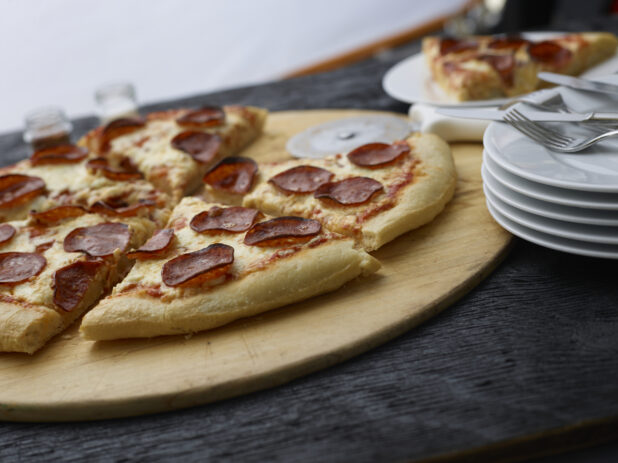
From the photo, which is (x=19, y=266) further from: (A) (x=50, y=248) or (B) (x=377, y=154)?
(B) (x=377, y=154)

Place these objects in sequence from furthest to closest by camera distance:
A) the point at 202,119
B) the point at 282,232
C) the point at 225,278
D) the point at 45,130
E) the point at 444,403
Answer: the point at 45,130, the point at 202,119, the point at 282,232, the point at 225,278, the point at 444,403

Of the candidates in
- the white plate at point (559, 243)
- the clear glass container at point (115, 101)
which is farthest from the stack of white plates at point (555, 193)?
the clear glass container at point (115, 101)

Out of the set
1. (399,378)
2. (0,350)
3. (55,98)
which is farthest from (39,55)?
(399,378)

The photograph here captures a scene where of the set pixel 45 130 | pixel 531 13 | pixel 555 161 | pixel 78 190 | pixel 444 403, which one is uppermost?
pixel 555 161

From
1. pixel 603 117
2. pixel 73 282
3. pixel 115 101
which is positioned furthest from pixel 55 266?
pixel 603 117

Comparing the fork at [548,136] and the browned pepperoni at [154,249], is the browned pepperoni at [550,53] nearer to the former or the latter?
the fork at [548,136]

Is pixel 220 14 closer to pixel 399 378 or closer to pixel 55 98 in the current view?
pixel 55 98
